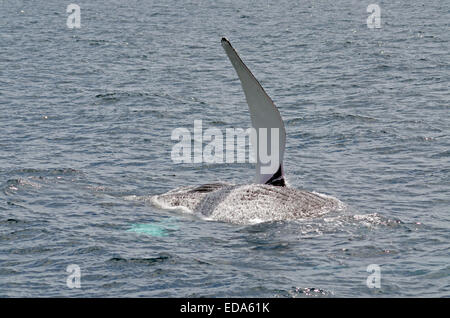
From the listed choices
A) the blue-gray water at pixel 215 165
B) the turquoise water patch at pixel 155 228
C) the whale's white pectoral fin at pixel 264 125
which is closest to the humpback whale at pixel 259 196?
the whale's white pectoral fin at pixel 264 125

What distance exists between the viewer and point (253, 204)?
19.3 metres

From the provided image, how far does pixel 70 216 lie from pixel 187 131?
1065cm

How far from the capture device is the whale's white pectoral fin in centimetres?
1909

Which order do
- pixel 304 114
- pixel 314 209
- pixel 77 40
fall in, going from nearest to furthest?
pixel 314 209, pixel 304 114, pixel 77 40

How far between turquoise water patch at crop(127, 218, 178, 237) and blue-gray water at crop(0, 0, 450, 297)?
0.05m

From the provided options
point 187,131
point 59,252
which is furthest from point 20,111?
point 59,252

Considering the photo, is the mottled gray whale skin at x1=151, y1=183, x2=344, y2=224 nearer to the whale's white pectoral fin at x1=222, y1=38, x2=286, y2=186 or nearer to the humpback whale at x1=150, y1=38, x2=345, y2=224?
the humpback whale at x1=150, y1=38, x2=345, y2=224

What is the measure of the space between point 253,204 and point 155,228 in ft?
7.48

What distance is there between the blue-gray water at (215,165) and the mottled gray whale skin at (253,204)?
40cm

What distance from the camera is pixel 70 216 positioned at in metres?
19.9

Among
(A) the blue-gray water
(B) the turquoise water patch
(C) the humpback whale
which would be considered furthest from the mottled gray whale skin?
(B) the turquoise water patch

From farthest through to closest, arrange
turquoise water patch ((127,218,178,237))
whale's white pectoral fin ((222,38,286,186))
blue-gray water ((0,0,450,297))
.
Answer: whale's white pectoral fin ((222,38,286,186)) → turquoise water patch ((127,218,178,237)) → blue-gray water ((0,0,450,297))
